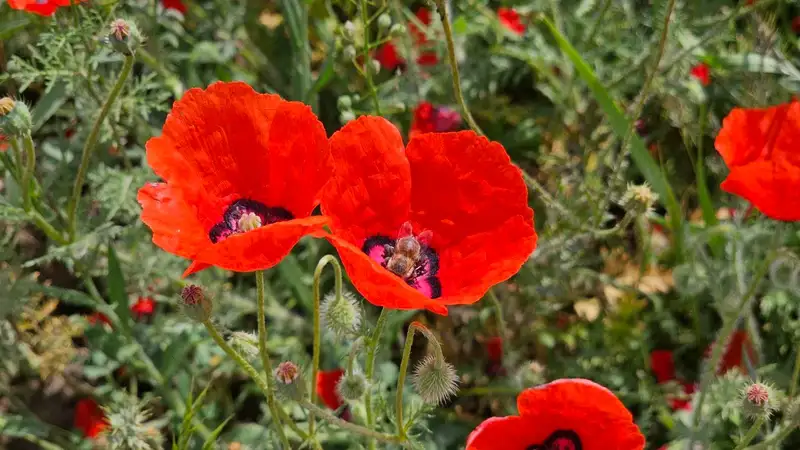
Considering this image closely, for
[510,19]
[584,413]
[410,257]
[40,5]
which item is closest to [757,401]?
[584,413]

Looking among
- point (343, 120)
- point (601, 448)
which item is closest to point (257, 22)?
point (343, 120)

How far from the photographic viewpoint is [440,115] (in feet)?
12.5

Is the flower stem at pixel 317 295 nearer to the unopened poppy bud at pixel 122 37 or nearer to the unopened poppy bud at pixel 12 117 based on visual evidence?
the unopened poppy bud at pixel 122 37

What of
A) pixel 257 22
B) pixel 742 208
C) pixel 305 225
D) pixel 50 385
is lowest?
pixel 50 385

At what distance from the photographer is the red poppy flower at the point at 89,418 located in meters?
3.53

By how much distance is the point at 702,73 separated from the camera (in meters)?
4.10

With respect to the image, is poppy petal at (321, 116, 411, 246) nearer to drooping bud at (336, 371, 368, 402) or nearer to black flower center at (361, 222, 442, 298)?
black flower center at (361, 222, 442, 298)

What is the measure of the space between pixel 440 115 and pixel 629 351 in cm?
132

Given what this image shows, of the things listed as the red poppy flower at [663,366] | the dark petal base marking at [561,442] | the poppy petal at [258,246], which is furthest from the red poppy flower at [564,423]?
the red poppy flower at [663,366]

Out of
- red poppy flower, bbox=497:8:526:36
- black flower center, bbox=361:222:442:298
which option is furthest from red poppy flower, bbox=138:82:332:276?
red poppy flower, bbox=497:8:526:36

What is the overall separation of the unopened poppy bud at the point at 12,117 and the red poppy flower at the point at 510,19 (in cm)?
249

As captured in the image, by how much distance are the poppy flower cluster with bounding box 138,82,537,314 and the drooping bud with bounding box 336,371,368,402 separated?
0.27m

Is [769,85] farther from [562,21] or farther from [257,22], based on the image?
[257,22]

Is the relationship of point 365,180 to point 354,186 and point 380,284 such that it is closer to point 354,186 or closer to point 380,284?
point 354,186
